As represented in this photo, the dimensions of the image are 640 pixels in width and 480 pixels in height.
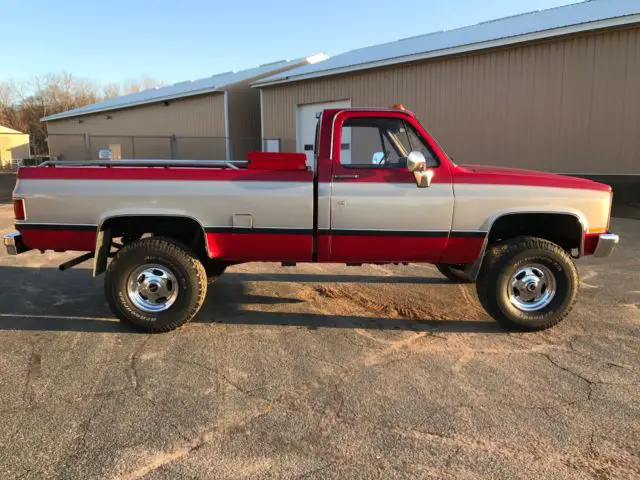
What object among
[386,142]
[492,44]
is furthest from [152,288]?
[492,44]

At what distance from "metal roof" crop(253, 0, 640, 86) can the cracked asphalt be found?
27.8ft

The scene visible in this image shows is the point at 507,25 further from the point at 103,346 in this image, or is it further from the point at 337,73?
the point at 103,346

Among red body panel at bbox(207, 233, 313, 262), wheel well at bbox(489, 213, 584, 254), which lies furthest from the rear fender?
wheel well at bbox(489, 213, 584, 254)

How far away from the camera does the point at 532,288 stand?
188 inches

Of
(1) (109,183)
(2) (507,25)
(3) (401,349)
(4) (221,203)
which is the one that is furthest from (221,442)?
(2) (507,25)

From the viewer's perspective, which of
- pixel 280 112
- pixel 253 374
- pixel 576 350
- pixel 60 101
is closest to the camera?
pixel 253 374

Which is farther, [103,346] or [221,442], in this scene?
[103,346]

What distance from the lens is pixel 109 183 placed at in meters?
4.56

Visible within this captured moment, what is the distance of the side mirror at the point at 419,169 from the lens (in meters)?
4.30

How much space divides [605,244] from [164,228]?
4.24 metres

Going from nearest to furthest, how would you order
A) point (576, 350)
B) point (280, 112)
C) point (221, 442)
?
point (221, 442) → point (576, 350) → point (280, 112)

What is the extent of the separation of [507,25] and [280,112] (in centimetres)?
893

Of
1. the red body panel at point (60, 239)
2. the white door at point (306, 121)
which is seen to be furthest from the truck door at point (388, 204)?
the white door at point (306, 121)

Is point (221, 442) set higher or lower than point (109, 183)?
lower
